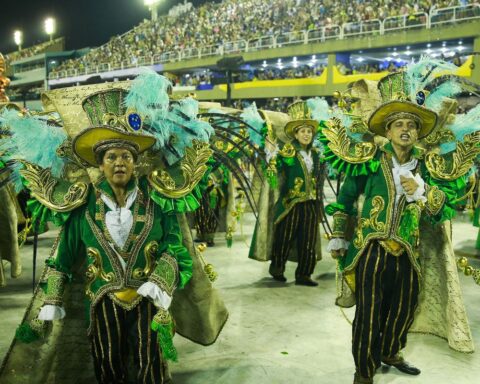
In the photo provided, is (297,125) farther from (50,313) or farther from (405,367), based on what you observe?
(50,313)

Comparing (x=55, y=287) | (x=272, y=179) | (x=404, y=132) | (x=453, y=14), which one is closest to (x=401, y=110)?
(x=404, y=132)

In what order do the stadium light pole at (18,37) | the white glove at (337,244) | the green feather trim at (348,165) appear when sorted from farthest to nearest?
1. the stadium light pole at (18,37)
2. the white glove at (337,244)
3. the green feather trim at (348,165)

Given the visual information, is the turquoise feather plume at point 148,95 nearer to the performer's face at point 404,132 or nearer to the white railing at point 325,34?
the performer's face at point 404,132

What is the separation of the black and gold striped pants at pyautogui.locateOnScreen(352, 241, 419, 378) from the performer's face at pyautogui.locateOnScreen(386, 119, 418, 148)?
2.17ft

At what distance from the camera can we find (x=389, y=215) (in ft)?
10.9

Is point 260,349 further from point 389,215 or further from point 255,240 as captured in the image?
point 255,240

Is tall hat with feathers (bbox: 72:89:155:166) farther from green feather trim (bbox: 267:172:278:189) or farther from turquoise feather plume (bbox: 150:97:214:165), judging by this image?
green feather trim (bbox: 267:172:278:189)

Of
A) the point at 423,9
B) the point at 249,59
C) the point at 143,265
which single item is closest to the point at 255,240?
the point at 143,265

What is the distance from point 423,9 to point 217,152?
17.9m

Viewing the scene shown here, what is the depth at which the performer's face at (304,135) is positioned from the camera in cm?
584

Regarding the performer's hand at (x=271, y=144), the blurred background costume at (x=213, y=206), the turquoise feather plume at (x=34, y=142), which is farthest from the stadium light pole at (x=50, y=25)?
the turquoise feather plume at (x=34, y=142)

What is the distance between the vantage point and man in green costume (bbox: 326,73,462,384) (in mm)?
3287

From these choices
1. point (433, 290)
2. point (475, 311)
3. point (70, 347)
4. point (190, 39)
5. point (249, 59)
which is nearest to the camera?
point (70, 347)

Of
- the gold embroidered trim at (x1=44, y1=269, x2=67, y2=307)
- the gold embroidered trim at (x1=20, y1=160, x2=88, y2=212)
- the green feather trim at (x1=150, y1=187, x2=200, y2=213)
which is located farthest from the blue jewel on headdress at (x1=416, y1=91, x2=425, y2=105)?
the gold embroidered trim at (x1=44, y1=269, x2=67, y2=307)
